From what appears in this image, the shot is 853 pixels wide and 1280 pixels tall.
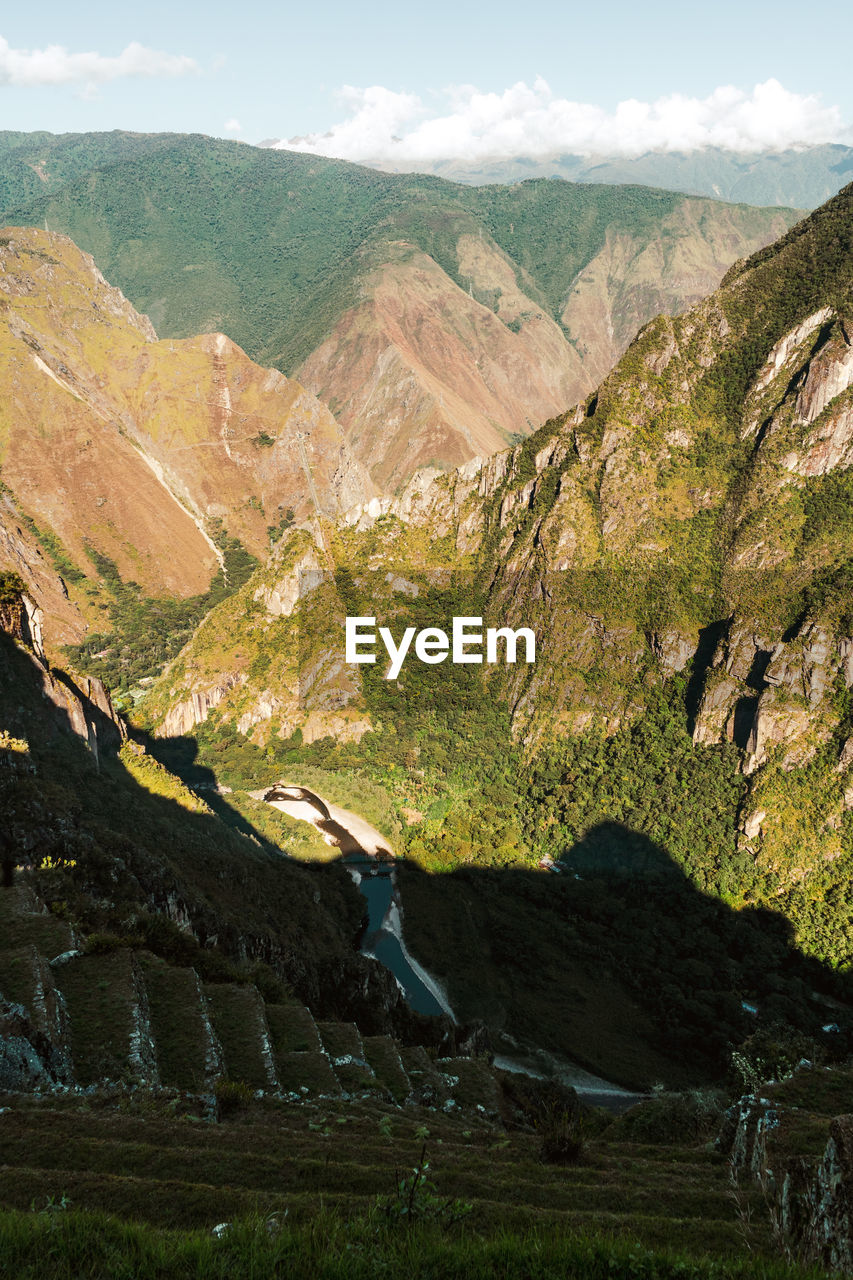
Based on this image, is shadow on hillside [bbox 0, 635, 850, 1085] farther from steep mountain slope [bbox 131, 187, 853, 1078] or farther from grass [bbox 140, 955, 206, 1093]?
grass [bbox 140, 955, 206, 1093]

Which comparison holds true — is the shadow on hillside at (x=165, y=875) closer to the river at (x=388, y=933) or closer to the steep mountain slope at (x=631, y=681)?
the river at (x=388, y=933)

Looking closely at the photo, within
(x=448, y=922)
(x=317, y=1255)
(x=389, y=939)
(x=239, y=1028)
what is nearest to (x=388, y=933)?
(x=389, y=939)

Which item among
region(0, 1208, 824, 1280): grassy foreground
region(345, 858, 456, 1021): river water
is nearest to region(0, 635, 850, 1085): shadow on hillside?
region(345, 858, 456, 1021): river water

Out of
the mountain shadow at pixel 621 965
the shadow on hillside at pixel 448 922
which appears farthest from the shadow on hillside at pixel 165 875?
the mountain shadow at pixel 621 965

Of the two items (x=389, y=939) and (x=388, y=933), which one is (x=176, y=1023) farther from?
(x=388, y=933)

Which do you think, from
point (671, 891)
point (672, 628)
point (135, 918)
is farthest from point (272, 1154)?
point (672, 628)

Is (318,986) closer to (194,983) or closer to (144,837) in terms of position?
(144,837)
